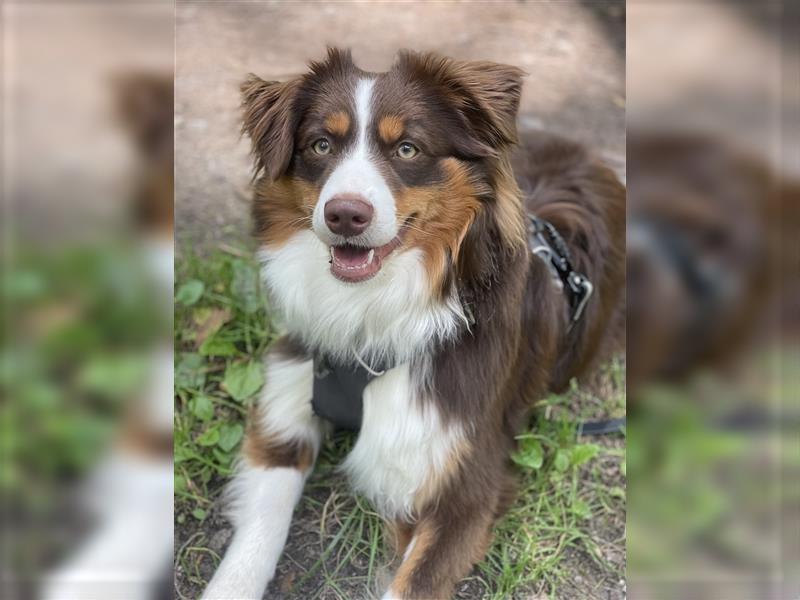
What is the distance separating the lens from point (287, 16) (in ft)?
19.7

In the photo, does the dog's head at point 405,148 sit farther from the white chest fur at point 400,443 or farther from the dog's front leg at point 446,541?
the dog's front leg at point 446,541

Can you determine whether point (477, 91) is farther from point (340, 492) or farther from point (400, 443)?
point (340, 492)

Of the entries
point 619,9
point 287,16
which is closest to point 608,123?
point 619,9

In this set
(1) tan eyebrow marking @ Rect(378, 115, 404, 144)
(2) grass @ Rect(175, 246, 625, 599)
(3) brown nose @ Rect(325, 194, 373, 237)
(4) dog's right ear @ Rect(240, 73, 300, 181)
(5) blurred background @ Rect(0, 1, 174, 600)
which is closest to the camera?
(5) blurred background @ Rect(0, 1, 174, 600)

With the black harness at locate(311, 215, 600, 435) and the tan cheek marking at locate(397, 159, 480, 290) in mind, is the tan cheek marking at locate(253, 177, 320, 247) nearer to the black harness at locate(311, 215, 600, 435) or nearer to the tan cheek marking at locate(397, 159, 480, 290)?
the tan cheek marking at locate(397, 159, 480, 290)

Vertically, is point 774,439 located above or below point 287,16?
below

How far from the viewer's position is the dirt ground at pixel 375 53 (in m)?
5.09

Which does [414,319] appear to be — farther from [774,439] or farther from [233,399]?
[774,439]

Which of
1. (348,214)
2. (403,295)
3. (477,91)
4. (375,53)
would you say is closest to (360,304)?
(403,295)

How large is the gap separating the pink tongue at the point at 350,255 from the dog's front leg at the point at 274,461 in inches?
27.8

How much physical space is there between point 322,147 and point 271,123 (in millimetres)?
258

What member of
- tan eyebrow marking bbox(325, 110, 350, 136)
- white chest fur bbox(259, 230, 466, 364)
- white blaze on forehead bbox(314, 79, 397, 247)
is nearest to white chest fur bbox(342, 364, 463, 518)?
white chest fur bbox(259, 230, 466, 364)

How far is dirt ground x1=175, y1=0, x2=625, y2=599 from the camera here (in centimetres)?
509

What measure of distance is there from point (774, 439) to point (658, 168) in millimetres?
668
